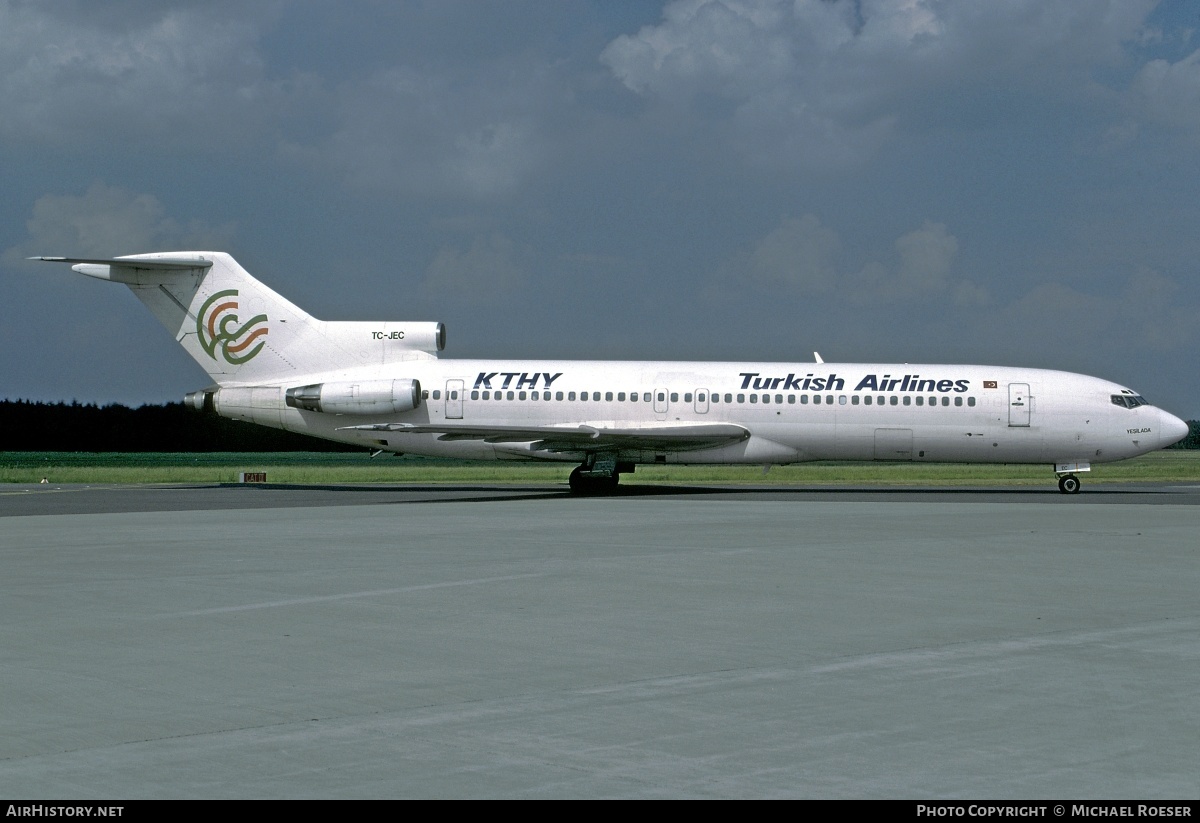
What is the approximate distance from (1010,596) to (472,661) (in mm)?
5931

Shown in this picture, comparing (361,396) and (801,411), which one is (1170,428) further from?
(361,396)

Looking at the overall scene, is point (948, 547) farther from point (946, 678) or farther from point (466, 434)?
point (466, 434)

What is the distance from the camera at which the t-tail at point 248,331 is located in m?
35.4

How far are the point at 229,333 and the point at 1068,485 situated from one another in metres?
22.9

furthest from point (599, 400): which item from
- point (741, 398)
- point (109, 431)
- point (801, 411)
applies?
point (109, 431)

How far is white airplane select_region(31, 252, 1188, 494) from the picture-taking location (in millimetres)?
33094

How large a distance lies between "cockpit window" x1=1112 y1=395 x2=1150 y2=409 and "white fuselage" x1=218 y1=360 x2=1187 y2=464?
113 mm

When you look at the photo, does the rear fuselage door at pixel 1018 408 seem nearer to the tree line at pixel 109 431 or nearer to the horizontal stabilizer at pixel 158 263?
the horizontal stabilizer at pixel 158 263

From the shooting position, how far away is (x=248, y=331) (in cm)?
3544

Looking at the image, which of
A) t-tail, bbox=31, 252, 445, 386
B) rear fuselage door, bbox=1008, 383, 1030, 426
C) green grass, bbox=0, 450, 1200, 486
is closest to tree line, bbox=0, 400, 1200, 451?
green grass, bbox=0, 450, 1200, 486

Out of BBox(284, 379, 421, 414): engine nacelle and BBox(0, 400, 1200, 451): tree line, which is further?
BBox(0, 400, 1200, 451): tree line

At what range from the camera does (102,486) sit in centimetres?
3975

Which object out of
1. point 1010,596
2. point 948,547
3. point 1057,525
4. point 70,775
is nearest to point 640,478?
point 1057,525

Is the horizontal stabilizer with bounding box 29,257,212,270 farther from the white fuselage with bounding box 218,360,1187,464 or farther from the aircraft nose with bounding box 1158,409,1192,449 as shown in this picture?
the aircraft nose with bounding box 1158,409,1192,449
